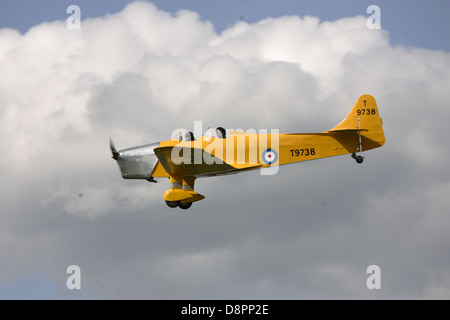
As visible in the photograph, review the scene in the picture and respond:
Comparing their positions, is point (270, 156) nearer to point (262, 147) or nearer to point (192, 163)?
point (262, 147)

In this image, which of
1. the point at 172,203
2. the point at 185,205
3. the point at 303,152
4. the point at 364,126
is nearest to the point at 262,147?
the point at 303,152

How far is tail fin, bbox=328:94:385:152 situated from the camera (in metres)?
25.0

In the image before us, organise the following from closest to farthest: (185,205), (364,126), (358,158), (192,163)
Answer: (358,158), (364,126), (192,163), (185,205)

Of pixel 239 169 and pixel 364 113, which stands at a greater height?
pixel 364 113

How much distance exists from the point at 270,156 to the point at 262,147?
1.51 ft

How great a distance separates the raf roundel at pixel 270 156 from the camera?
83.4ft

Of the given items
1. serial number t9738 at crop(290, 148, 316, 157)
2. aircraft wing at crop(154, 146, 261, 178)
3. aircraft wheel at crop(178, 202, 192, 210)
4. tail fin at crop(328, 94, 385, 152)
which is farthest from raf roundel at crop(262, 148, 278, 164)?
aircraft wheel at crop(178, 202, 192, 210)

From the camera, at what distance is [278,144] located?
25453 millimetres

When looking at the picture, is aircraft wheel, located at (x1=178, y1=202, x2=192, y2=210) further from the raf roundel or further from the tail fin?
the tail fin

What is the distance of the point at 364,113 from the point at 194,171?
693 centimetres

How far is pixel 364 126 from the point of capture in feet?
82.9

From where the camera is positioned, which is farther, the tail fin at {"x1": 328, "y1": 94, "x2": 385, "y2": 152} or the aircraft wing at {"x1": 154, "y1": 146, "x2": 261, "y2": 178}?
the aircraft wing at {"x1": 154, "y1": 146, "x2": 261, "y2": 178}
